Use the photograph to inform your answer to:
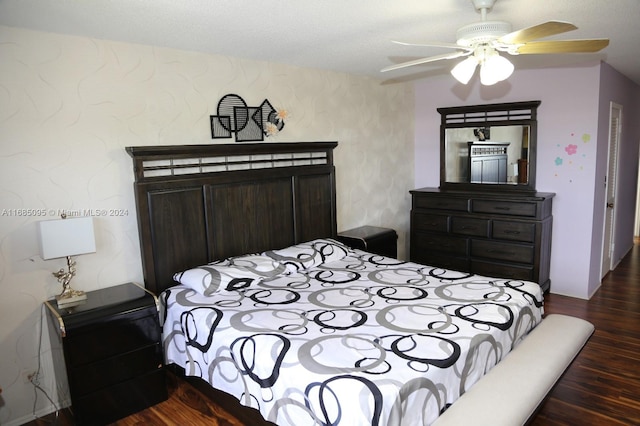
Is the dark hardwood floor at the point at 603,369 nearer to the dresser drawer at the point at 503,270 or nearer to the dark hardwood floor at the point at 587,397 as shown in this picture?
the dark hardwood floor at the point at 587,397

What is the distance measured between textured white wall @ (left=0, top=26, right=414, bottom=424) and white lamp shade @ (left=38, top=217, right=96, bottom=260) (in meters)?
0.22

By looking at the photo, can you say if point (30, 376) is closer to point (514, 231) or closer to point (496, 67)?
point (496, 67)

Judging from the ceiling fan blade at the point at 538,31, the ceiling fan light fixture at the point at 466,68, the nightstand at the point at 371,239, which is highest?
the ceiling fan blade at the point at 538,31

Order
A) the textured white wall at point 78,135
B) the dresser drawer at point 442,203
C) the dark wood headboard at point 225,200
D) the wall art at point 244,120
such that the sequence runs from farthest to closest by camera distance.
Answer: the dresser drawer at point 442,203
the wall art at point 244,120
the dark wood headboard at point 225,200
the textured white wall at point 78,135

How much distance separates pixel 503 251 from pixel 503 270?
19cm

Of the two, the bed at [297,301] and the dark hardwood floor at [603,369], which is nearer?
the bed at [297,301]

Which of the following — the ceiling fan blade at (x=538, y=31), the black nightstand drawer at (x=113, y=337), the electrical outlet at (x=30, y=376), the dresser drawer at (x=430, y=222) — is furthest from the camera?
the dresser drawer at (x=430, y=222)

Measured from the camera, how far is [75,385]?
2.40 metres

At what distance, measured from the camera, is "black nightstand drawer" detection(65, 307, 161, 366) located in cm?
239

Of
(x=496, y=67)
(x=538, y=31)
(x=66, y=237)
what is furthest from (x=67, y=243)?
(x=538, y=31)

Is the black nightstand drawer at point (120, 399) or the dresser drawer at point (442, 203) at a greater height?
the dresser drawer at point (442, 203)

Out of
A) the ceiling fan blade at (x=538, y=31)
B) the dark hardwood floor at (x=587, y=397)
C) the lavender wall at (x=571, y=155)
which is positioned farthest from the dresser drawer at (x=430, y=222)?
the ceiling fan blade at (x=538, y=31)

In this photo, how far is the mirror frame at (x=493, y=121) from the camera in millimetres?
4449

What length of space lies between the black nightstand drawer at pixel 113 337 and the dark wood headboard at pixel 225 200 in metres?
0.43
